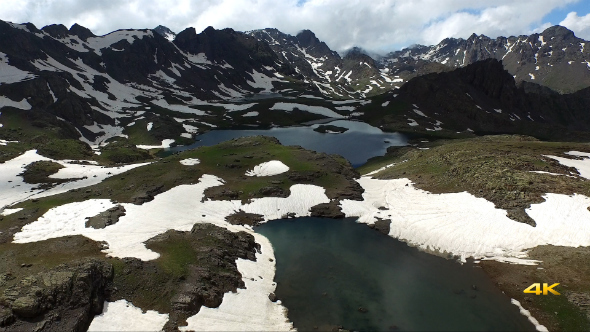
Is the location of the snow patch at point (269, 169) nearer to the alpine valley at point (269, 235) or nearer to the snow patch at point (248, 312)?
the alpine valley at point (269, 235)

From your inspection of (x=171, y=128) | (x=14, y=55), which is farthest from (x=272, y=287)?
(x=14, y=55)

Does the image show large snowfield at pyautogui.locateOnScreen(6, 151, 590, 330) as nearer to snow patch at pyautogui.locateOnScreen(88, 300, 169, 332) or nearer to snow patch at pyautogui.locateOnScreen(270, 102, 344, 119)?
snow patch at pyautogui.locateOnScreen(88, 300, 169, 332)

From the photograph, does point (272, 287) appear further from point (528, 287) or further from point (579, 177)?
point (579, 177)

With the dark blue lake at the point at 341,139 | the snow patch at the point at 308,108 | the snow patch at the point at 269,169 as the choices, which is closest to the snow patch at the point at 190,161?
the snow patch at the point at 269,169

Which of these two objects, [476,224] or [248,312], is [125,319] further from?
[476,224]

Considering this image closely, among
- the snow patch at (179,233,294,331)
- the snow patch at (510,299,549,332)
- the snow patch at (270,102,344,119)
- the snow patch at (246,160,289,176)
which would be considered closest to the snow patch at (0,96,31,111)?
the snow patch at (246,160,289,176)

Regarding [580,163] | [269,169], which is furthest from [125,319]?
[580,163]
